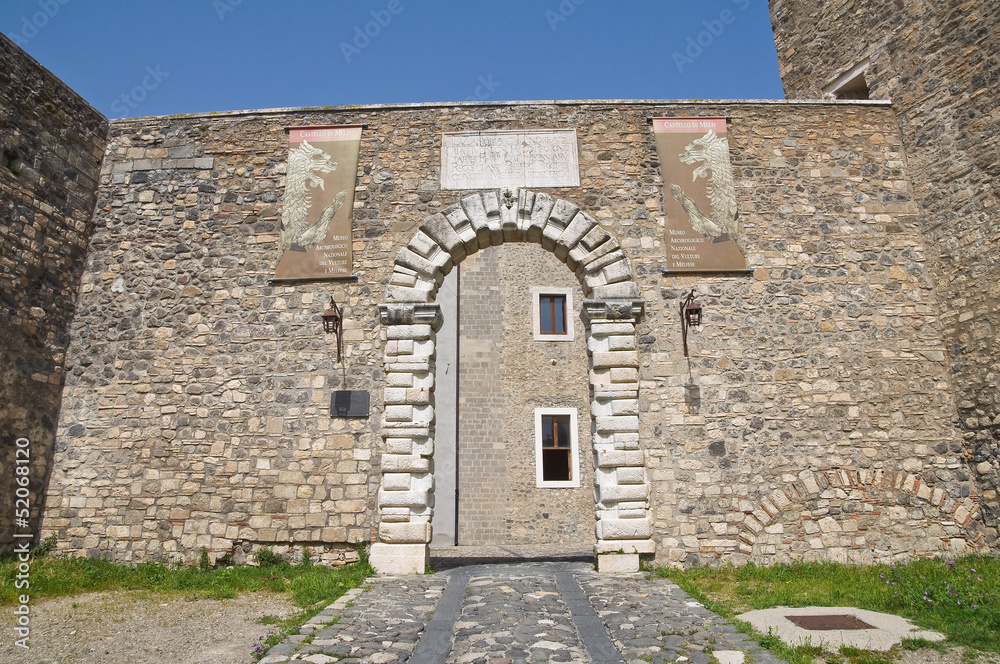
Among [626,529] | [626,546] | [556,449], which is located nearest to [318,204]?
[626,529]

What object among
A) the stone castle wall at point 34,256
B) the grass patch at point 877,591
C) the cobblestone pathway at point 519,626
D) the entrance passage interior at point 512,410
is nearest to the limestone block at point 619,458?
the grass patch at point 877,591

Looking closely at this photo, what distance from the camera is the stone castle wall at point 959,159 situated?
7258 mm

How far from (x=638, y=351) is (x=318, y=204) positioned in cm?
455

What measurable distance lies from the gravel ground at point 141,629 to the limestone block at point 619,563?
324 centimetres

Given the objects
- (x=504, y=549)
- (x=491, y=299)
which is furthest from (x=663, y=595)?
(x=491, y=299)

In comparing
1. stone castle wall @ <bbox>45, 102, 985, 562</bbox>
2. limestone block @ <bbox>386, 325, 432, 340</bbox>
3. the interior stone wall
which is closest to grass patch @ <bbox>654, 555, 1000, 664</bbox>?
stone castle wall @ <bbox>45, 102, 985, 562</bbox>

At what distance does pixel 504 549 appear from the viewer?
12219 millimetres

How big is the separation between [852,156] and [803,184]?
0.83m

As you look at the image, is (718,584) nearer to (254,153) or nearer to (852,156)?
(852,156)

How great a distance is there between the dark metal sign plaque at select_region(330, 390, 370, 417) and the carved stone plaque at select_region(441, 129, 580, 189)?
9.63ft

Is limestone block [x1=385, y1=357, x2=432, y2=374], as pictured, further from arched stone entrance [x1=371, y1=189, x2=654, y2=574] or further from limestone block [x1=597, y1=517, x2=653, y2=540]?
limestone block [x1=597, y1=517, x2=653, y2=540]

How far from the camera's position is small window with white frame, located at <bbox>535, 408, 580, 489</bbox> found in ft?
44.0

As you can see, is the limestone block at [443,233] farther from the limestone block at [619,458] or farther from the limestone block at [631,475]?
the limestone block at [631,475]

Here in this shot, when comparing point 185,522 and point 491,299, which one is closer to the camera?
point 185,522
